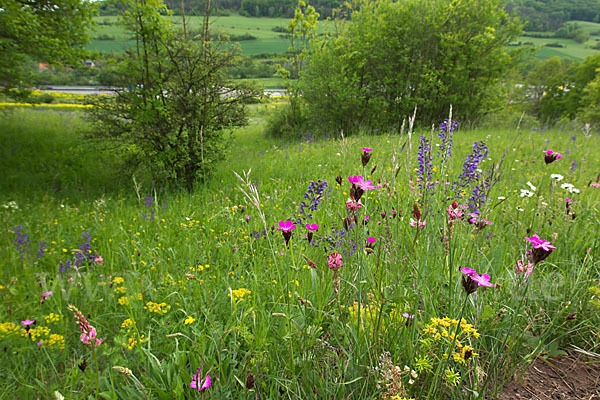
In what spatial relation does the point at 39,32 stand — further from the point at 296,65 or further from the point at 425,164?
the point at 296,65

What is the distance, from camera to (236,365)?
4.90 feet

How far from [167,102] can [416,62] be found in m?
9.28

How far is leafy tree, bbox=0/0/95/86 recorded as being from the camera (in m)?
5.96

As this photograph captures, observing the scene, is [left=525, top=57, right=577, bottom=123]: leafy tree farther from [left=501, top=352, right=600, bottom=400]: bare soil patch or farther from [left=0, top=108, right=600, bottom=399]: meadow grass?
[left=501, top=352, right=600, bottom=400]: bare soil patch

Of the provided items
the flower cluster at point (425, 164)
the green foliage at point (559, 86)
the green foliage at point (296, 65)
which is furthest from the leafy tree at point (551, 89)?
the flower cluster at point (425, 164)

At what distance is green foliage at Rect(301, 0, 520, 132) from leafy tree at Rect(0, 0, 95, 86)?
24.4 ft

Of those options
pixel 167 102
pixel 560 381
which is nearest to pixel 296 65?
pixel 167 102

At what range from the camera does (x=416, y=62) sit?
11.0 m

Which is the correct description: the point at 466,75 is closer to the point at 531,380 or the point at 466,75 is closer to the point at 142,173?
the point at 142,173

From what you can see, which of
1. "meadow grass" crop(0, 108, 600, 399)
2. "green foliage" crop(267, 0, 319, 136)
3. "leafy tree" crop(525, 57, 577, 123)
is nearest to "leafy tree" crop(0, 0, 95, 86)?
"meadow grass" crop(0, 108, 600, 399)

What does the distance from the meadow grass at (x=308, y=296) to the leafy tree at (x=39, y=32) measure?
4.40 m

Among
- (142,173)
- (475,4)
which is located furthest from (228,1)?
(475,4)

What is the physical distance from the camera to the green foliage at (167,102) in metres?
4.85

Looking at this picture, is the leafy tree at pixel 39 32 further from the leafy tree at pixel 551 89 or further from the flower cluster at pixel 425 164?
the leafy tree at pixel 551 89
